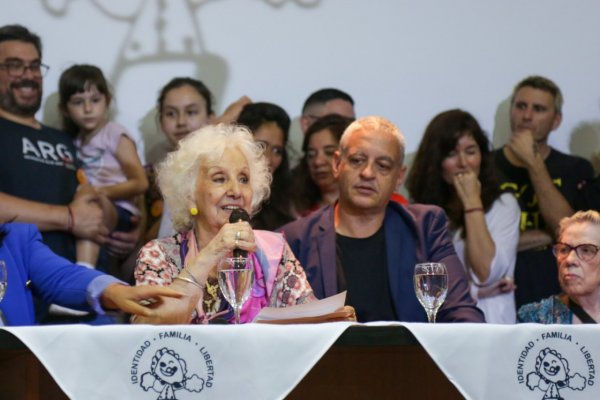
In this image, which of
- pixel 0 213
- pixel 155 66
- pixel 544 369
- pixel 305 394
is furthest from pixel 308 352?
pixel 155 66

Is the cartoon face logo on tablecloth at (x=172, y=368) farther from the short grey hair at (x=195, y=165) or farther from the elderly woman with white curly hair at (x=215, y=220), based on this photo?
the short grey hair at (x=195, y=165)

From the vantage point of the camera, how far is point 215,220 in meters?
3.31

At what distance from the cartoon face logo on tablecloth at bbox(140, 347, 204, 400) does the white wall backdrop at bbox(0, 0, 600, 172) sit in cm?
281

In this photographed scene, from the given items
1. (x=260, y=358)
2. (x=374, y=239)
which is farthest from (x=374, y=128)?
(x=260, y=358)

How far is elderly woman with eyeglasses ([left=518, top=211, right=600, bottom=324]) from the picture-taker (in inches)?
146

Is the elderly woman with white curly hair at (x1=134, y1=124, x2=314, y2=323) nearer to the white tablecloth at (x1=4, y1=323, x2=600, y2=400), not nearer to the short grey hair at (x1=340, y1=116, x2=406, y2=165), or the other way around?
the short grey hair at (x1=340, y1=116, x2=406, y2=165)

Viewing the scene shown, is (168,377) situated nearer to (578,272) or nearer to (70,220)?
(578,272)

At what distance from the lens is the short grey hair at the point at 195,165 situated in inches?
133

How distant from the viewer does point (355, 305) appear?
3621 mm

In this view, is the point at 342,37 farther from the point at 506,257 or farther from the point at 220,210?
the point at 220,210

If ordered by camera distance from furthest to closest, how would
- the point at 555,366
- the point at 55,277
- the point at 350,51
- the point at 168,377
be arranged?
1. the point at 350,51
2. the point at 55,277
3. the point at 555,366
4. the point at 168,377

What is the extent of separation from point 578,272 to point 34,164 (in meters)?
2.11

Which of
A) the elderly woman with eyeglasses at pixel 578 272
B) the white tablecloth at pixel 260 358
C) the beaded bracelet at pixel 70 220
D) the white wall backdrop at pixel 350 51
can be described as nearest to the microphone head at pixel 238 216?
the white tablecloth at pixel 260 358

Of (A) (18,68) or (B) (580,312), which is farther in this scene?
(A) (18,68)
